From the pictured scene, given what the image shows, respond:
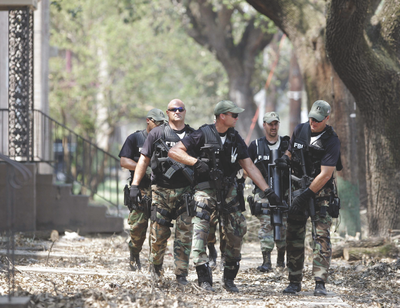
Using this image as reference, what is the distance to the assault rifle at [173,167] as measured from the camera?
6.08m

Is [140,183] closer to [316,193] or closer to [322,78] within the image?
[316,193]

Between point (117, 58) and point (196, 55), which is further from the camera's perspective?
point (196, 55)

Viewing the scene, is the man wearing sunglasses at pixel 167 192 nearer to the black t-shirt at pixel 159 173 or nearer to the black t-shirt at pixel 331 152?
the black t-shirt at pixel 159 173

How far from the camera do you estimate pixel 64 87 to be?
22844 mm

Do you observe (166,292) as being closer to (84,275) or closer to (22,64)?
(84,275)

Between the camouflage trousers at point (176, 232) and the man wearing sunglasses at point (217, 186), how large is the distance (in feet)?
0.82

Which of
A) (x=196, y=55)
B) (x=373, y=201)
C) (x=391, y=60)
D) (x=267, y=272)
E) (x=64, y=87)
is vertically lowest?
(x=267, y=272)

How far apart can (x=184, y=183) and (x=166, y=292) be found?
1.34 metres

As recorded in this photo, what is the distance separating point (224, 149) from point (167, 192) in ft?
2.88

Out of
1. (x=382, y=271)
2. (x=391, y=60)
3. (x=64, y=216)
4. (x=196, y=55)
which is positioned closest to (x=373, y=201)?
(x=382, y=271)

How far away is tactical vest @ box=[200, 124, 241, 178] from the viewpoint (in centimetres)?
587

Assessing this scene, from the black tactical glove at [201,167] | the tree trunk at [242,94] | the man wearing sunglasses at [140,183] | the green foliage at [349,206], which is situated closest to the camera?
the black tactical glove at [201,167]

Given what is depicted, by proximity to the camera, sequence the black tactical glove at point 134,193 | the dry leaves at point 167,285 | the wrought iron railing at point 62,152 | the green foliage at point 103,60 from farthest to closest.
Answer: the green foliage at point 103,60 < the wrought iron railing at point 62,152 < the black tactical glove at point 134,193 < the dry leaves at point 167,285

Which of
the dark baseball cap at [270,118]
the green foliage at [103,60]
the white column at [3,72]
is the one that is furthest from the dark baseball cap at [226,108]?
the green foliage at [103,60]
